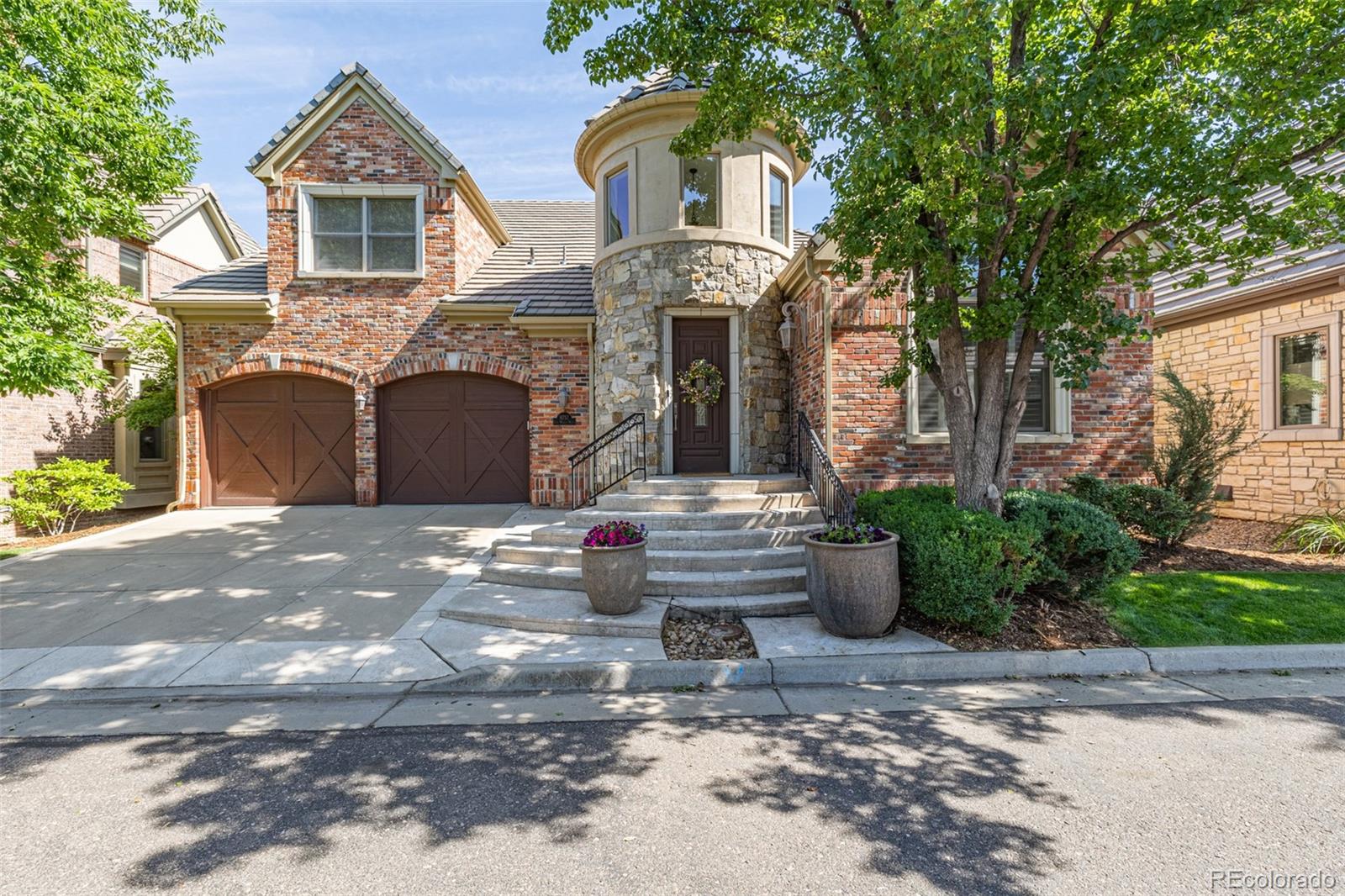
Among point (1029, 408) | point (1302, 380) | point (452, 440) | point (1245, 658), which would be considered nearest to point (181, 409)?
point (452, 440)

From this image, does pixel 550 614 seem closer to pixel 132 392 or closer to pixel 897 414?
pixel 897 414

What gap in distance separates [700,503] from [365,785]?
16.2ft

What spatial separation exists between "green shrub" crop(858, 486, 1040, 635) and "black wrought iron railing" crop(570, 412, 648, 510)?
4.53m

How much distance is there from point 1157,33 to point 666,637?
20.3ft

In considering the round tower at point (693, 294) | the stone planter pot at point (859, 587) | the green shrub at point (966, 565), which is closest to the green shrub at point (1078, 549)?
the green shrub at point (966, 565)

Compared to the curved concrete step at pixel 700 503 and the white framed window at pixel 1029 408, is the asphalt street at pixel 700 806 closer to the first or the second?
the curved concrete step at pixel 700 503

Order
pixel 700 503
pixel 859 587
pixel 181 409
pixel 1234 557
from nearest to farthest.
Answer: pixel 859 587 < pixel 1234 557 < pixel 700 503 < pixel 181 409

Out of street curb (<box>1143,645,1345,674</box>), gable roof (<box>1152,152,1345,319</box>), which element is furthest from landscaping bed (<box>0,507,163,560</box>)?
gable roof (<box>1152,152,1345,319</box>)

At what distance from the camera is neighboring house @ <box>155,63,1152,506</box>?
30.6ft

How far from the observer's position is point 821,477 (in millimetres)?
7535

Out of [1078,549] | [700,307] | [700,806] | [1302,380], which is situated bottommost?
[700,806]

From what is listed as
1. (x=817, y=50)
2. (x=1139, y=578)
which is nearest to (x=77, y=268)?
(x=817, y=50)

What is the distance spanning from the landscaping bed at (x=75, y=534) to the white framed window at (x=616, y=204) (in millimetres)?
9956

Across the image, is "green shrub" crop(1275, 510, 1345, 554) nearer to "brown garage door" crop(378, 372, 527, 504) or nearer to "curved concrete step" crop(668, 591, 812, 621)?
"curved concrete step" crop(668, 591, 812, 621)
